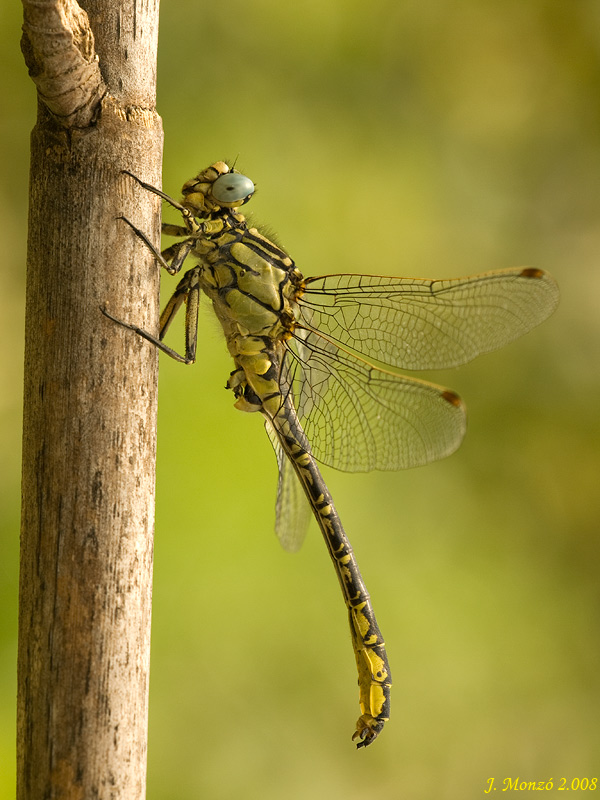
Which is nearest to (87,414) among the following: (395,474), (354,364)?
(354,364)

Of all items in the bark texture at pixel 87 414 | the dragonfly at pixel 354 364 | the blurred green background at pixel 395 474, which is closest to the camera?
the bark texture at pixel 87 414

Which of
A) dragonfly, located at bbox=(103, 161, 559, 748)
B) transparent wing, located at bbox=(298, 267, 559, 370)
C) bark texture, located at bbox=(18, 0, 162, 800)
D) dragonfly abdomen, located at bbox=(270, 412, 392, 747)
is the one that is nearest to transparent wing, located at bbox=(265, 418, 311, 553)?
dragonfly, located at bbox=(103, 161, 559, 748)

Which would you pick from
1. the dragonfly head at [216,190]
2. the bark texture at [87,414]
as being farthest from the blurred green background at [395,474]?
the bark texture at [87,414]

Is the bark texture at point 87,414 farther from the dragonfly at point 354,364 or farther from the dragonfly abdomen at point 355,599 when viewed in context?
the dragonfly abdomen at point 355,599

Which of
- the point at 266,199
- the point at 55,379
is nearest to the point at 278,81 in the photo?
the point at 266,199

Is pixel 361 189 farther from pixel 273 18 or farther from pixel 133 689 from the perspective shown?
pixel 133 689

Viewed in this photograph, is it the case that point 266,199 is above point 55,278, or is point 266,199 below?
above
